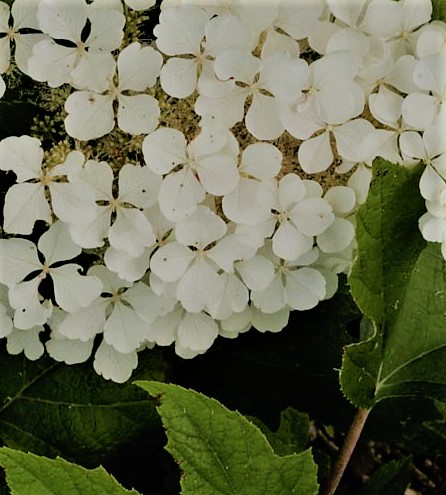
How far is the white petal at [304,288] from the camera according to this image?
0.83 meters

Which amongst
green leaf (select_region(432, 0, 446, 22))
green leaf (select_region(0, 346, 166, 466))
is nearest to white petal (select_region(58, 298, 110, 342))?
green leaf (select_region(0, 346, 166, 466))

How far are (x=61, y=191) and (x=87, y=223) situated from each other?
31 millimetres

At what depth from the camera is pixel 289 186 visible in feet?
2.54

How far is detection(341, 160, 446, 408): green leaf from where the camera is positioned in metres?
0.77

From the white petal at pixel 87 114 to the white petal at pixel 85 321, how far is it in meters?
A: 0.15

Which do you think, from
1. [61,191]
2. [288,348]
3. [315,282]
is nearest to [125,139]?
[61,191]

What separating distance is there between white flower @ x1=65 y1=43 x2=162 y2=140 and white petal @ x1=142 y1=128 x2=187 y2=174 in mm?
11

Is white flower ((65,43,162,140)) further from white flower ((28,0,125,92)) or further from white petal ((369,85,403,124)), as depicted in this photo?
white petal ((369,85,403,124))

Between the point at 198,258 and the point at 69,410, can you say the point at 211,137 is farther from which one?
the point at 69,410

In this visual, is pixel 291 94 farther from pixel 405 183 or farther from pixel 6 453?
pixel 6 453

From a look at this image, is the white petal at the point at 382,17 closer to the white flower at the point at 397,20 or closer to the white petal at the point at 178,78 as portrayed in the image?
the white flower at the point at 397,20

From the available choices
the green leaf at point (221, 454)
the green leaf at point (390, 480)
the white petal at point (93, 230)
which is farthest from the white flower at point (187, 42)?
the green leaf at point (390, 480)

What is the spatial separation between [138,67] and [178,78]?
0.10ft

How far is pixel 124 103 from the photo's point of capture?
75 centimetres
